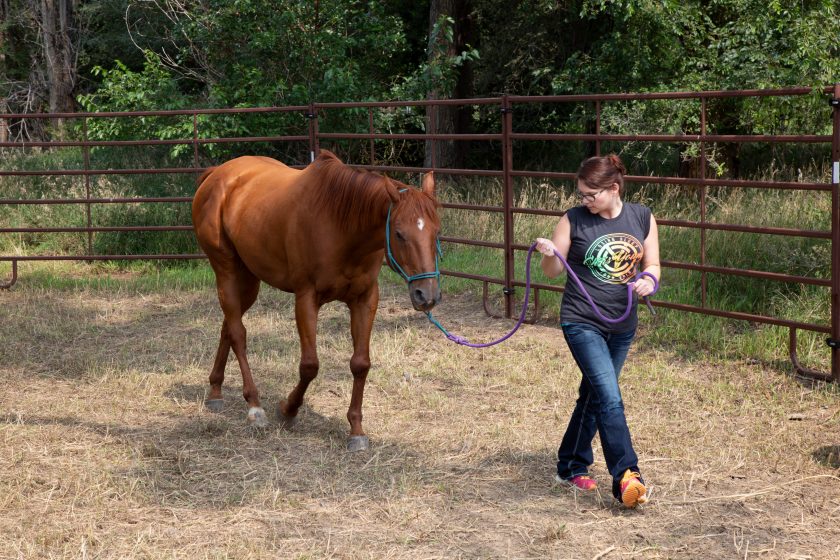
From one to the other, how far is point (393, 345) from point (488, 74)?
11019 mm

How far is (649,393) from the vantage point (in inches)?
250

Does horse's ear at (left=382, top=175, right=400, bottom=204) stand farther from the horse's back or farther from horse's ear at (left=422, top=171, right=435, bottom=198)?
the horse's back

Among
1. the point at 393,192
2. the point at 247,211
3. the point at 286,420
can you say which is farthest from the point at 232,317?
the point at 393,192

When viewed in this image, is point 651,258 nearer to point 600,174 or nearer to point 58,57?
point 600,174

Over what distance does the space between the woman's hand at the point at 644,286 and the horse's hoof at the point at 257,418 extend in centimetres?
263

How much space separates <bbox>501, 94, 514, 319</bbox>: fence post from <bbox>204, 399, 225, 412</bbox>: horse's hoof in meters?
3.06

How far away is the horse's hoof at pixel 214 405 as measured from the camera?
635 cm

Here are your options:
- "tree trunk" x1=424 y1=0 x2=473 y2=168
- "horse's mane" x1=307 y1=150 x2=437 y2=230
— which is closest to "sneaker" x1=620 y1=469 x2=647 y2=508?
"horse's mane" x1=307 y1=150 x2=437 y2=230

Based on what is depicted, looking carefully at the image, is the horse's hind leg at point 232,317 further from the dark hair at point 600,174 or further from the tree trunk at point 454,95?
the tree trunk at point 454,95

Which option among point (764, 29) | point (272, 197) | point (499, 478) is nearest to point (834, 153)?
point (499, 478)

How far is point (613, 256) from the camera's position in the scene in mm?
4387

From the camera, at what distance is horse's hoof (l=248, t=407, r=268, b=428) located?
593cm

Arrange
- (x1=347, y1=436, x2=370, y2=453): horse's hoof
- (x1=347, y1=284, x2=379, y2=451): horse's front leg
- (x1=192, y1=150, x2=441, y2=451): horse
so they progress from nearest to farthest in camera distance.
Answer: (x1=192, y1=150, x2=441, y2=451): horse
(x1=347, y1=436, x2=370, y2=453): horse's hoof
(x1=347, y1=284, x2=379, y2=451): horse's front leg

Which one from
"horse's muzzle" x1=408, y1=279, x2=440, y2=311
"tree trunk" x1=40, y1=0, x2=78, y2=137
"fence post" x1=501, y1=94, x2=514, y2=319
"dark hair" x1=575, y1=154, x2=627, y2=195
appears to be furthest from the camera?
"tree trunk" x1=40, y1=0, x2=78, y2=137
